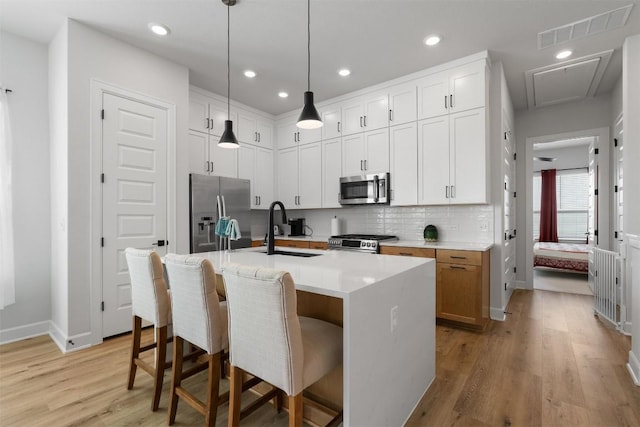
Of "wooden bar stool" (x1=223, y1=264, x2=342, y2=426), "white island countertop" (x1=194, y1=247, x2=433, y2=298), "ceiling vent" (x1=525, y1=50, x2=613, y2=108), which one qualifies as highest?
"ceiling vent" (x1=525, y1=50, x2=613, y2=108)

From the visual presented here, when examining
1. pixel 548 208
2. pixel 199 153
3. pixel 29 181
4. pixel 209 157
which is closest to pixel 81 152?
pixel 29 181

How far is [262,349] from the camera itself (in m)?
1.32

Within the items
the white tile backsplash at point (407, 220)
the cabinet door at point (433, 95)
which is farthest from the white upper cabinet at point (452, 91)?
the white tile backsplash at point (407, 220)

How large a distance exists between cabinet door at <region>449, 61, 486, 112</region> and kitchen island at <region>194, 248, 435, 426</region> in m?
2.24

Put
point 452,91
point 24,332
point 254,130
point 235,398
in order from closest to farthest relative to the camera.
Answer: point 235,398 < point 24,332 < point 452,91 < point 254,130

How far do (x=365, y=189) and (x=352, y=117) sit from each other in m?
1.06

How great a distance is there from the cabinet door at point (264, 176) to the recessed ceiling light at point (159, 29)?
223cm

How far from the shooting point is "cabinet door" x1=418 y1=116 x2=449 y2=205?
360 cm

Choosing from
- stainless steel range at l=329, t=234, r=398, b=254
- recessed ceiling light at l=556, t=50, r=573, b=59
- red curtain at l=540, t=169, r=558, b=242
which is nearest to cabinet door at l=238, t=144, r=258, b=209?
stainless steel range at l=329, t=234, r=398, b=254

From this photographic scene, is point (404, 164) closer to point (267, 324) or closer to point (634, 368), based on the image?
point (634, 368)

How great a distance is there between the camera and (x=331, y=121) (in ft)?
15.1

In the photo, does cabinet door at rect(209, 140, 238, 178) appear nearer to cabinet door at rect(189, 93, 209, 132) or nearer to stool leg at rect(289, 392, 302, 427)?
cabinet door at rect(189, 93, 209, 132)

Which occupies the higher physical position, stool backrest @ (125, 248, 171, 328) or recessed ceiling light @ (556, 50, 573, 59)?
recessed ceiling light @ (556, 50, 573, 59)

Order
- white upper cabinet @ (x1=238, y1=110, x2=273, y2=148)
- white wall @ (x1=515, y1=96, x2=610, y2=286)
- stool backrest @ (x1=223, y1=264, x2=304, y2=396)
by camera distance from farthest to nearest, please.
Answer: white upper cabinet @ (x1=238, y1=110, x2=273, y2=148)
white wall @ (x1=515, y1=96, x2=610, y2=286)
stool backrest @ (x1=223, y1=264, x2=304, y2=396)
